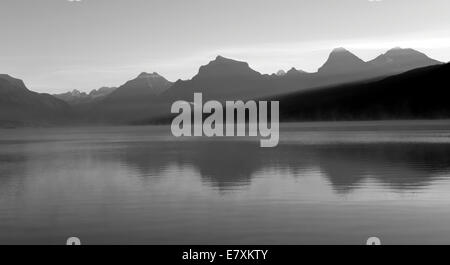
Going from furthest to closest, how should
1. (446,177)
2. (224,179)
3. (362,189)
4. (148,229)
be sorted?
1. (224,179)
2. (446,177)
3. (362,189)
4. (148,229)

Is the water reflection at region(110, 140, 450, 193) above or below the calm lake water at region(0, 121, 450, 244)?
above

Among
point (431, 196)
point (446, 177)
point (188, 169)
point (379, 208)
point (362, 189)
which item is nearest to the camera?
point (379, 208)

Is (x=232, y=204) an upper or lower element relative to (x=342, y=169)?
lower

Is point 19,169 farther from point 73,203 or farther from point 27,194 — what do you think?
point 73,203

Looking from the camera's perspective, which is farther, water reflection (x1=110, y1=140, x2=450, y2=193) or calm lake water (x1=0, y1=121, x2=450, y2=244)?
water reflection (x1=110, y1=140, x2=450, y2=193)

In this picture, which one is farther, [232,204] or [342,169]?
[342,169]

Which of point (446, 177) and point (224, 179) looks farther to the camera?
point (224, 179)

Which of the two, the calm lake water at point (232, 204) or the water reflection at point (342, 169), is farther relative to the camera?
the water reflection at point (342, 169)

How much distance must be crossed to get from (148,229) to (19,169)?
31.1 m

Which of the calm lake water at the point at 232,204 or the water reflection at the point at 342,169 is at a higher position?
the water reflection at the point at 342,169
